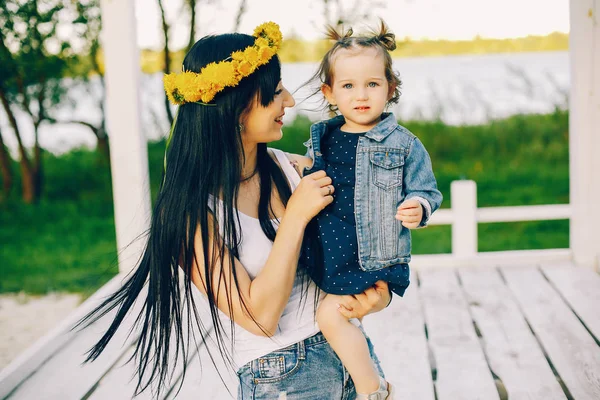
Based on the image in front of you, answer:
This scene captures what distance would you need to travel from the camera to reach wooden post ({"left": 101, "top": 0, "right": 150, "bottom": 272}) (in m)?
3.56

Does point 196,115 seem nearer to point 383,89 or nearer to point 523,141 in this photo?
point 383,89

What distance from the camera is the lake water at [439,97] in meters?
7.05

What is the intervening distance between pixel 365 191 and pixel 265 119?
37 cm

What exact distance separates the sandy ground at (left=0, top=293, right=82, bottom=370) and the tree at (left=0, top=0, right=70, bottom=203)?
2353 millimetres

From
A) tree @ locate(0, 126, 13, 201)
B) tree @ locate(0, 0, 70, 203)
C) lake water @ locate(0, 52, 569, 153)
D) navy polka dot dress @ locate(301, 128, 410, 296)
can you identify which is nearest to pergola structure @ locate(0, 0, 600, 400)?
navy polka dot dress @ locate(301, 128, 410, 296)

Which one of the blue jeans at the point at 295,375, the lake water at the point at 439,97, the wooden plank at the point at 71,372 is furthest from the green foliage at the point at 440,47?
the blue jeans at the point at 295,375

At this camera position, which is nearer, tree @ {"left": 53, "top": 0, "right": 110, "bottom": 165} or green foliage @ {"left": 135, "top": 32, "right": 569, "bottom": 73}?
tree @ {"left": 53, "top": 0, "right": 110, "bottom": 165}

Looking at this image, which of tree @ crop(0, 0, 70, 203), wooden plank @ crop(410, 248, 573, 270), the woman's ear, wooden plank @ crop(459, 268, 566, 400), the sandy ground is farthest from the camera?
tree @ crop(0, 0, 70, 203)

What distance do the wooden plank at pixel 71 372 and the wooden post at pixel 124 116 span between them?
1.70 ft

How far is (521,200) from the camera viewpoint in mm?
7391

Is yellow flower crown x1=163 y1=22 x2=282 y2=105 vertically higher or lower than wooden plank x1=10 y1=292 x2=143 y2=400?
higher

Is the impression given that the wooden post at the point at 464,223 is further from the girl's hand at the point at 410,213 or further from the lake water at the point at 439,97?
the girl's hand at the point at 410,213

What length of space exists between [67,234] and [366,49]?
5.56 m

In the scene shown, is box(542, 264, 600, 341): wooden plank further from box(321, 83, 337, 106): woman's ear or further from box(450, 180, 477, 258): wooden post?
box(321, 83, 337, 106): woman's ear
